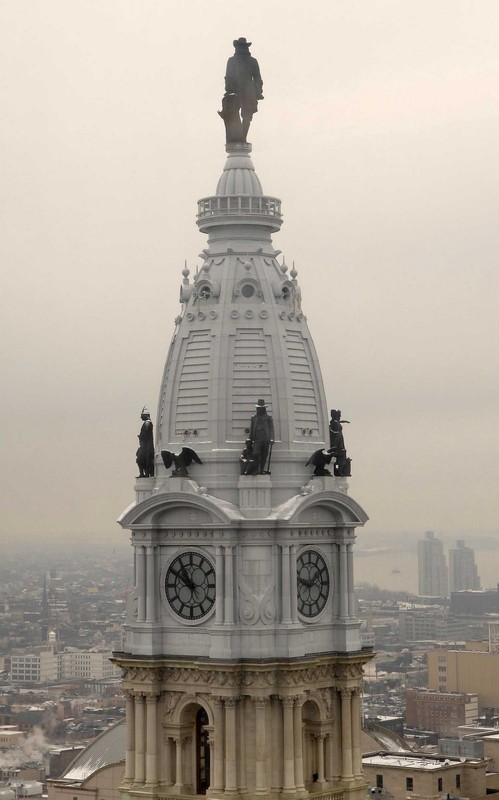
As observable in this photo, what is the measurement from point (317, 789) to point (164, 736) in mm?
4765

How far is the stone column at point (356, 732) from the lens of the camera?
61844 mm

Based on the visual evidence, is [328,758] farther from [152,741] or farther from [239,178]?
[239,178]

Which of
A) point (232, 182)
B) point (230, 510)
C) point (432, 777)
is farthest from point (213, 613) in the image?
point (432, 777)

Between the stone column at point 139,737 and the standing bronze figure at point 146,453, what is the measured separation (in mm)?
6514

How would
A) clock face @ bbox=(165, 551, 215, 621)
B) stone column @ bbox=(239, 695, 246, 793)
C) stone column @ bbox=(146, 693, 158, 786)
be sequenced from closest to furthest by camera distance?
stone column @ bbox=(239, 695, 246, 793) → clock face @ bbox=(165, 551, 215, 621) → stone column @ bbox=(146, 693, 158, 786)

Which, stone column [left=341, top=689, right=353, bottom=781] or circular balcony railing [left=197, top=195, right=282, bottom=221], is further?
circular balcony railing [left=197, top=195, right=282, bottom=221]

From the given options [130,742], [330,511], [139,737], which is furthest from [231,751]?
[330,511]

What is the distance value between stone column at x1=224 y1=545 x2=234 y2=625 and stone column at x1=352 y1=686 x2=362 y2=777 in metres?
5.52

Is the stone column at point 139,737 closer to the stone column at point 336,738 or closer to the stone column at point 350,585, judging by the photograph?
the stone column at point 336,738

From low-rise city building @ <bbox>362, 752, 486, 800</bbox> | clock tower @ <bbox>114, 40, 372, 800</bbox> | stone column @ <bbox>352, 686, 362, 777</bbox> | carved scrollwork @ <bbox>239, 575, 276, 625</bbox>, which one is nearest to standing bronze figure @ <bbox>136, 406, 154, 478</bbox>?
clock tower @ <bbox>114, 40, 372, 800</bbox>

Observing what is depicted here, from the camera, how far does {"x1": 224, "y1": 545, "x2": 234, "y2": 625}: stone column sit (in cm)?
5881

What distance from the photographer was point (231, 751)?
2301 inches

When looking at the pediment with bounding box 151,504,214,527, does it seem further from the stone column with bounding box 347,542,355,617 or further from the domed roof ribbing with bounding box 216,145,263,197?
the domed roof ribbing with bounding box 216,145,263,197

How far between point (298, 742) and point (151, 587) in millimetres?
6213
